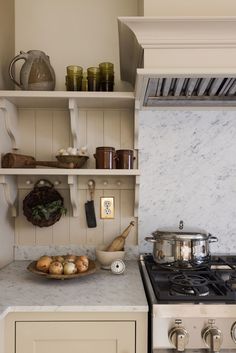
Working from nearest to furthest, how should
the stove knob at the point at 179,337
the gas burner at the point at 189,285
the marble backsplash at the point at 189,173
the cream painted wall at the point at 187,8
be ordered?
the stove knob at the point at 179,337 < the gas burner at the point at 189,285 < the cream painted wall at the point at 187,8 < the marble backsplash at the point at 189,173

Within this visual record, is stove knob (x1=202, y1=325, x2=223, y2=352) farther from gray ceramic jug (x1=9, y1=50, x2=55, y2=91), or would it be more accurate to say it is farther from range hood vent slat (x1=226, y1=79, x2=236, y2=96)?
gray ceramic jug (x1=9, y1=50, x2=55, y2=91)

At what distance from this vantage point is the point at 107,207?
1748 mm

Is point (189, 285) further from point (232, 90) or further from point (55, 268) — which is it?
point (232, 90)

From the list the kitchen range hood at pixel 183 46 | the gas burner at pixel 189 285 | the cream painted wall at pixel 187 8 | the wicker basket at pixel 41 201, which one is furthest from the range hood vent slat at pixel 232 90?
the wicker basket at pixel 41 201

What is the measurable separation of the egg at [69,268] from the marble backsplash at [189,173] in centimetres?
47

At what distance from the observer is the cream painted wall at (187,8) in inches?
51.5

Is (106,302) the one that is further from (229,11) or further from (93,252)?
(229,11)

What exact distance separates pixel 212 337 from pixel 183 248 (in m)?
0.41

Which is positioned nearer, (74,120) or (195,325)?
(195,325)

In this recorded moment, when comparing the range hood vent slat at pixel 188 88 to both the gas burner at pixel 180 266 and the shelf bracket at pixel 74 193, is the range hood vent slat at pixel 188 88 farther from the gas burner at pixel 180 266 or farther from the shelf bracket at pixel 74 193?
the gas burner at pixel 180 266

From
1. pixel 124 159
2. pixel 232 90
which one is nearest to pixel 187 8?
pixel 232 90

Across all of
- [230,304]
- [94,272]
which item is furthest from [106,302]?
[230,304]

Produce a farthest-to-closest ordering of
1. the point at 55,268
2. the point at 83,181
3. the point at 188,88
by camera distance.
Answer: the point at 83,181 < the point at 188,88 < the point at 55,268

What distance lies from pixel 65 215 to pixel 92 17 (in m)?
1.04
